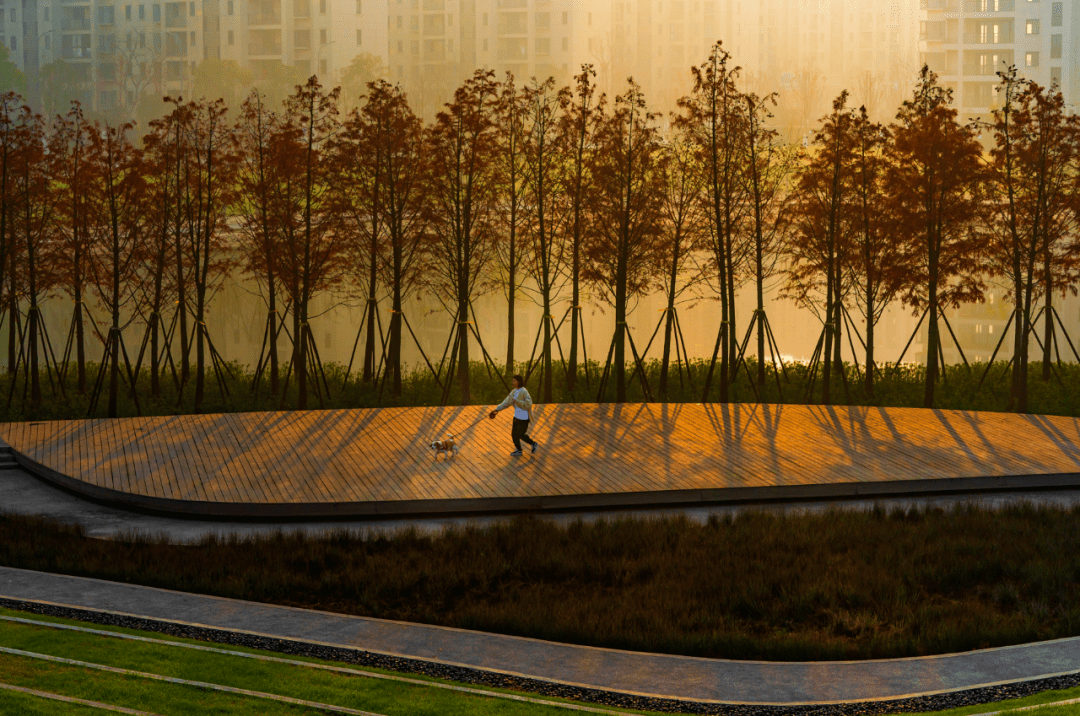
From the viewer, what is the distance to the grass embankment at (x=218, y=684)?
7.41 meters

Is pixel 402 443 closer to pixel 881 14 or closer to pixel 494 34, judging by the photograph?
pixel 494 34

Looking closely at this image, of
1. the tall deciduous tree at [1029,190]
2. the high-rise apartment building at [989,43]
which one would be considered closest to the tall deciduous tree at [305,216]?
the tall deciduous tree at [1029,190]

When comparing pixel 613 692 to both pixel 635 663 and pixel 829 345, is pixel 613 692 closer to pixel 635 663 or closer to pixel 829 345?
pixel 635 663

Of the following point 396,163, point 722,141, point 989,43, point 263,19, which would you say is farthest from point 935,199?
point 263,19

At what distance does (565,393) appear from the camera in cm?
2567

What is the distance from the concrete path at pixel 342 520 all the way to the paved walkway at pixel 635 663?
3801 mm

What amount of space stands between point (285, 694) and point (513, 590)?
397 centimetres

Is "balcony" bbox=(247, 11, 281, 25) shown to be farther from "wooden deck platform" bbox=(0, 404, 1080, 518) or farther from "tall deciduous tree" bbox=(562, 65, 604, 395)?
"wooden deck platform" bbox=(0, 404, 1080, 518)

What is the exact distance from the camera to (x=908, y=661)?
902 centimetres

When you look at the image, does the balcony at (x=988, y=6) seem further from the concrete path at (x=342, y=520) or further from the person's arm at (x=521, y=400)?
the person's arm at (x=521, y=400)

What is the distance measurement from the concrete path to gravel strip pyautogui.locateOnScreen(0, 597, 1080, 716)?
184 inches

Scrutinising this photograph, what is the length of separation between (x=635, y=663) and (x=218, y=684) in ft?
11.4

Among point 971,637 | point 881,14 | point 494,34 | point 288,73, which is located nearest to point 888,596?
point 971,637

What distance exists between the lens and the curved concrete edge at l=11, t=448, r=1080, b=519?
14867 millimetres
